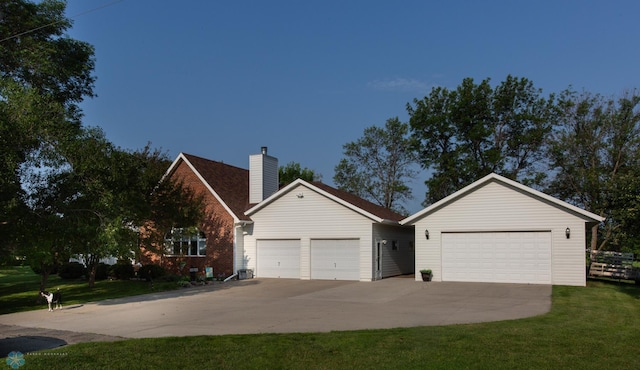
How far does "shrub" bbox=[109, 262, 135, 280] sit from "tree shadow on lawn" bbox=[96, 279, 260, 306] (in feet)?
18.6

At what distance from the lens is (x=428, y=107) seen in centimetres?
4391

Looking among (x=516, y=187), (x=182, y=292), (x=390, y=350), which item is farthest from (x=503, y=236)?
(x=390, y=350)

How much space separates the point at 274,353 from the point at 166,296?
39.0 feet

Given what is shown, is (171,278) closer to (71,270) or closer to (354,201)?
(71,270)

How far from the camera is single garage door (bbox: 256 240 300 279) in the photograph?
85.3 ft

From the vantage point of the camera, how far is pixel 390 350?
8.21 metres

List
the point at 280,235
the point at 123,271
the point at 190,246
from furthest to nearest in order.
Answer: the point at 190,246 → the point at 123,271 → the point at 280,235

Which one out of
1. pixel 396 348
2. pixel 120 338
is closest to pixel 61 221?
pixel 120 338

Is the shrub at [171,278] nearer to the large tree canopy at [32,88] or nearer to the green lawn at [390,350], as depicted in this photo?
the large tree canopy at [32,88]

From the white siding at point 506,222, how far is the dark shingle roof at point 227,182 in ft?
31.7

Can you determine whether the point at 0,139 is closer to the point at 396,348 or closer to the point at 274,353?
the point at 274,353

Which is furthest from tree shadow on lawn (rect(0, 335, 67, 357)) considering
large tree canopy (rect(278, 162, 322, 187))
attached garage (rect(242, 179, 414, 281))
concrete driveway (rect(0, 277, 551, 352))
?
large tree canopy (rect(278, 162, 322, 187))

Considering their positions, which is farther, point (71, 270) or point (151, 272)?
point (71, 270)

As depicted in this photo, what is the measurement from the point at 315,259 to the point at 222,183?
7.15 metres
